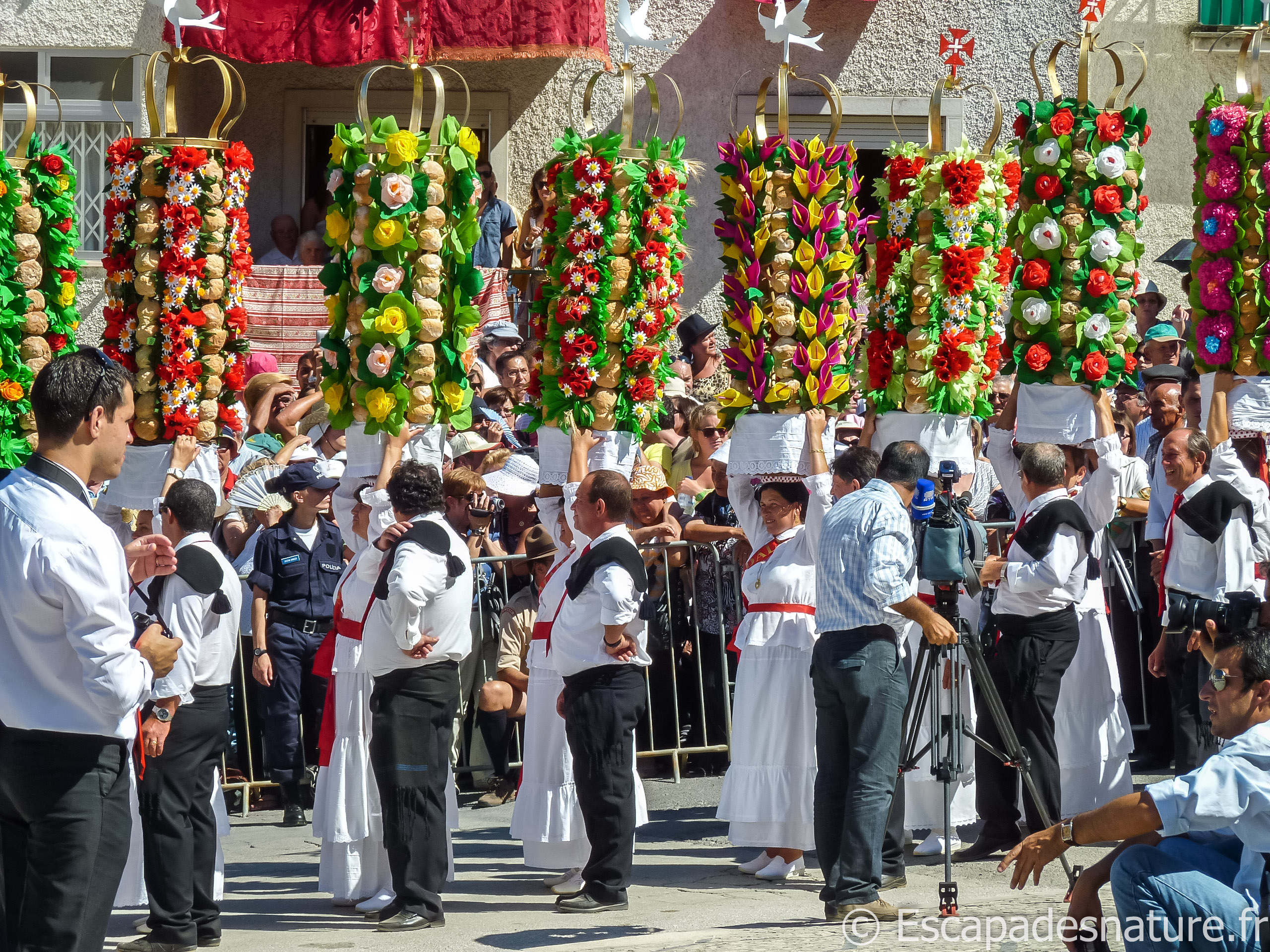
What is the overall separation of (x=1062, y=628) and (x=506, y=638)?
314cm

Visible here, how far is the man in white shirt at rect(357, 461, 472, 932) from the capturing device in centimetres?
713

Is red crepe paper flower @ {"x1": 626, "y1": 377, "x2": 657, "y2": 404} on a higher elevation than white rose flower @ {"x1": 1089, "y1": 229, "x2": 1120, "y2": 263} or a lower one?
lower

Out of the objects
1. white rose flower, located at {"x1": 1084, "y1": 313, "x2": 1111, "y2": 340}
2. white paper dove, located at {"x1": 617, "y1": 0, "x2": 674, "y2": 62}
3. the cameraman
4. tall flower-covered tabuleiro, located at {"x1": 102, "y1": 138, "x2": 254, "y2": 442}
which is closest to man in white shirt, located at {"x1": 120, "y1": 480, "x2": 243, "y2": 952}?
tall flower-covered tabuleiro, located at {"x1": 102, "y1": 138, "x2": 254, "y2": 442}

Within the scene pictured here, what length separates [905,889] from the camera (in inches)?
299

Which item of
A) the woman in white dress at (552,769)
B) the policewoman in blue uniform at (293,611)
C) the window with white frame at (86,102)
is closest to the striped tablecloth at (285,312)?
the window with white frame at (86,102)

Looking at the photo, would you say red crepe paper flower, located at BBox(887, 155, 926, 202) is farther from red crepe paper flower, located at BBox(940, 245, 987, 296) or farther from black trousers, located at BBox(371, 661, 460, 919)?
black trousers, located at BBox(371, 661, 460, 919)

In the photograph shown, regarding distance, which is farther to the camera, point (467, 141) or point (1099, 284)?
point (1099, 284)

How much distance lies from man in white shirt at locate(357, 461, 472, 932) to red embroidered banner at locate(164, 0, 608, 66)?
705 cm

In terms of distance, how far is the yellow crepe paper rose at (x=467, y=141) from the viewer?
25.5ft

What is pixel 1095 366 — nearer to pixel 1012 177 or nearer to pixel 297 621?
pixel 1012 177

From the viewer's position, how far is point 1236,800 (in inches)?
181

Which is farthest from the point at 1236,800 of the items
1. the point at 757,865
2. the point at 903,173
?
the point at 903,173

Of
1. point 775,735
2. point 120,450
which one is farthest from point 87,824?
point 775,735

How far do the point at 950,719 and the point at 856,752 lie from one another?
0.54m
